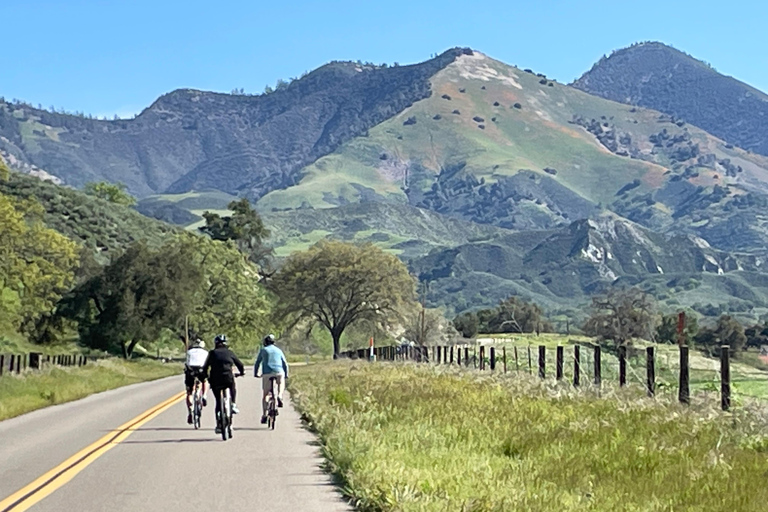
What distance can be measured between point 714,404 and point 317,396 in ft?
37.3

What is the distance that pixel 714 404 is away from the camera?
1608cm

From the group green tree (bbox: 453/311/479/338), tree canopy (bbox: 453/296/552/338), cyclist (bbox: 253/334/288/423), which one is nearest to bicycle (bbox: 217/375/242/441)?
cyclist (bbox: 253/334/288/423)

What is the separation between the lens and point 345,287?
85125 millimetres

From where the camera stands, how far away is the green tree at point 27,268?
211 ft

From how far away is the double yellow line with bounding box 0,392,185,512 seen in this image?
1112 cm

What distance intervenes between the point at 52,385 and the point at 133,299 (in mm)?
37508

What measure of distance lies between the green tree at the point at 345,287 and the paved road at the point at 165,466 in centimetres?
6141

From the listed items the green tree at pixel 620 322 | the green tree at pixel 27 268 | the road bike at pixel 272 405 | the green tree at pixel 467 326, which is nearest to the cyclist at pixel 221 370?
the road bike at pixel 272 405

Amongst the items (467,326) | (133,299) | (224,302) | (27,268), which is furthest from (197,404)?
(467,326)

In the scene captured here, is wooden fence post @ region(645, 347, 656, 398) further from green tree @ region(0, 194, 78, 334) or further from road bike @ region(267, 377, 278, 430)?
green tree @ region(0, 194, 78, 334)

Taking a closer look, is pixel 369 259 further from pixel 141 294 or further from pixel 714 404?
pixel 714 404

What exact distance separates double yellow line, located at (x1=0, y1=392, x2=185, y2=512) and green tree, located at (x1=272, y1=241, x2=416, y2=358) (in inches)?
2513

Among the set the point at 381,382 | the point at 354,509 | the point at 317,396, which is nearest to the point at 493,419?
the point at 354,509

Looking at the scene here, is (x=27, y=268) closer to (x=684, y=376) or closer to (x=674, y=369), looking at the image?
(x=674, y=369)
